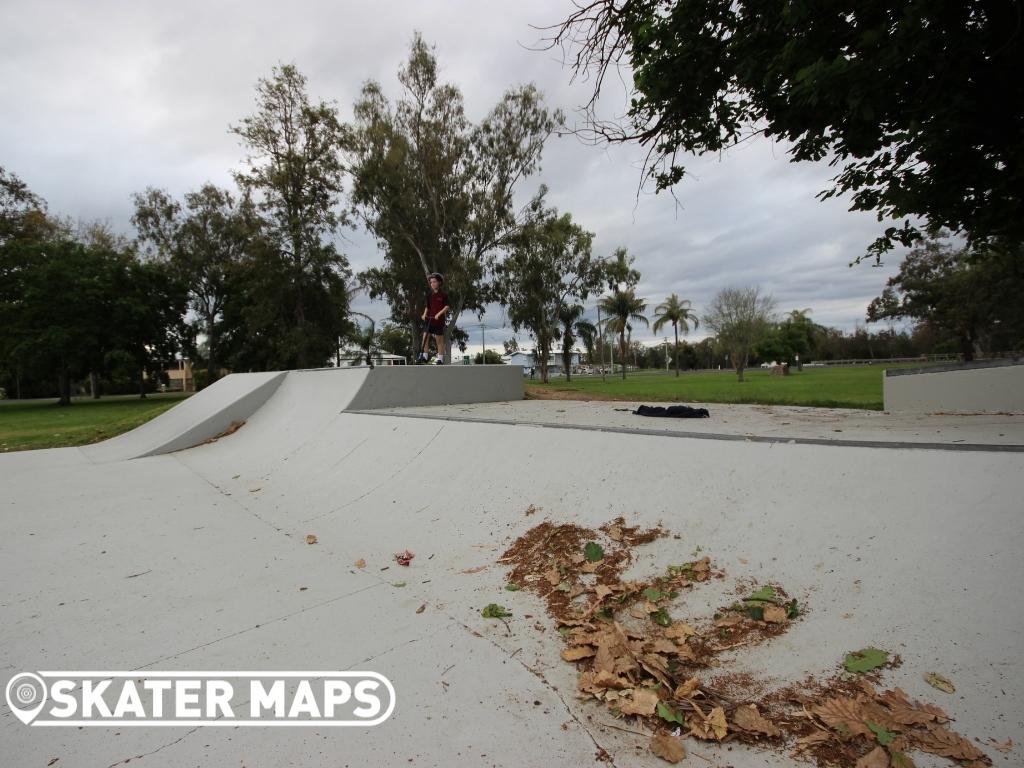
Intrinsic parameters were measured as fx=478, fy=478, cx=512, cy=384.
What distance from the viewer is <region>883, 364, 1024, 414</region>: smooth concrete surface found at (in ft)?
21.8

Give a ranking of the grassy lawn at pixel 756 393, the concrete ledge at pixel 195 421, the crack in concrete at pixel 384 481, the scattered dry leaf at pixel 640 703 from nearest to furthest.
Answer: the scattered dry leaf at pixel 640 703 → the crack in concrete at pixel 384 481 → the concrete ledge at pixel 195 421 → the grassy lawn at pixel 756 393

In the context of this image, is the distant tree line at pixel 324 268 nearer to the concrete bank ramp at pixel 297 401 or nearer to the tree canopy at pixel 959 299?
the tree canopy at pixel 959 299

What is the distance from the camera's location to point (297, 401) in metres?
10.0

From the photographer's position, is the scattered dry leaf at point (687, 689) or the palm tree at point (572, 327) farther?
the palm tree at point (572, 327)

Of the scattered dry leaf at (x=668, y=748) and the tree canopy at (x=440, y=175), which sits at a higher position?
the tree canopy at (x=440, y=175)

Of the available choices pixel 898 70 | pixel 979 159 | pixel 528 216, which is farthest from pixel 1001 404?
pixel 528 216

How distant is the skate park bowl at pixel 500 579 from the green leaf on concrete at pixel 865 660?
0.04 m

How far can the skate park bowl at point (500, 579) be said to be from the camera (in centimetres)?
186

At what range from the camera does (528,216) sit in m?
22.7

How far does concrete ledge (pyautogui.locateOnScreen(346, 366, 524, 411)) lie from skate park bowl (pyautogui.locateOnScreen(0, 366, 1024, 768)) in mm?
3380

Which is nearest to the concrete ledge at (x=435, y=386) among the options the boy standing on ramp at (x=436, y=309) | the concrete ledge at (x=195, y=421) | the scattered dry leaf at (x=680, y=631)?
the boy standing on ramp at (x=436, y=309)

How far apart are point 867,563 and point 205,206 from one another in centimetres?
3934

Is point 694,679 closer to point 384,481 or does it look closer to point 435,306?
point 384,481

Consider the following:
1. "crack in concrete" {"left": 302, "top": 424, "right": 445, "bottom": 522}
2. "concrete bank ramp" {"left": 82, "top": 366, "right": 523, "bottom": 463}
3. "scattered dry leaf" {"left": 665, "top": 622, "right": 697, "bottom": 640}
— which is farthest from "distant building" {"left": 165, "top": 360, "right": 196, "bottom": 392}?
"scattered dry leaf" {"left": 665, "top": 622, "right": 697, "bottom": 640}
